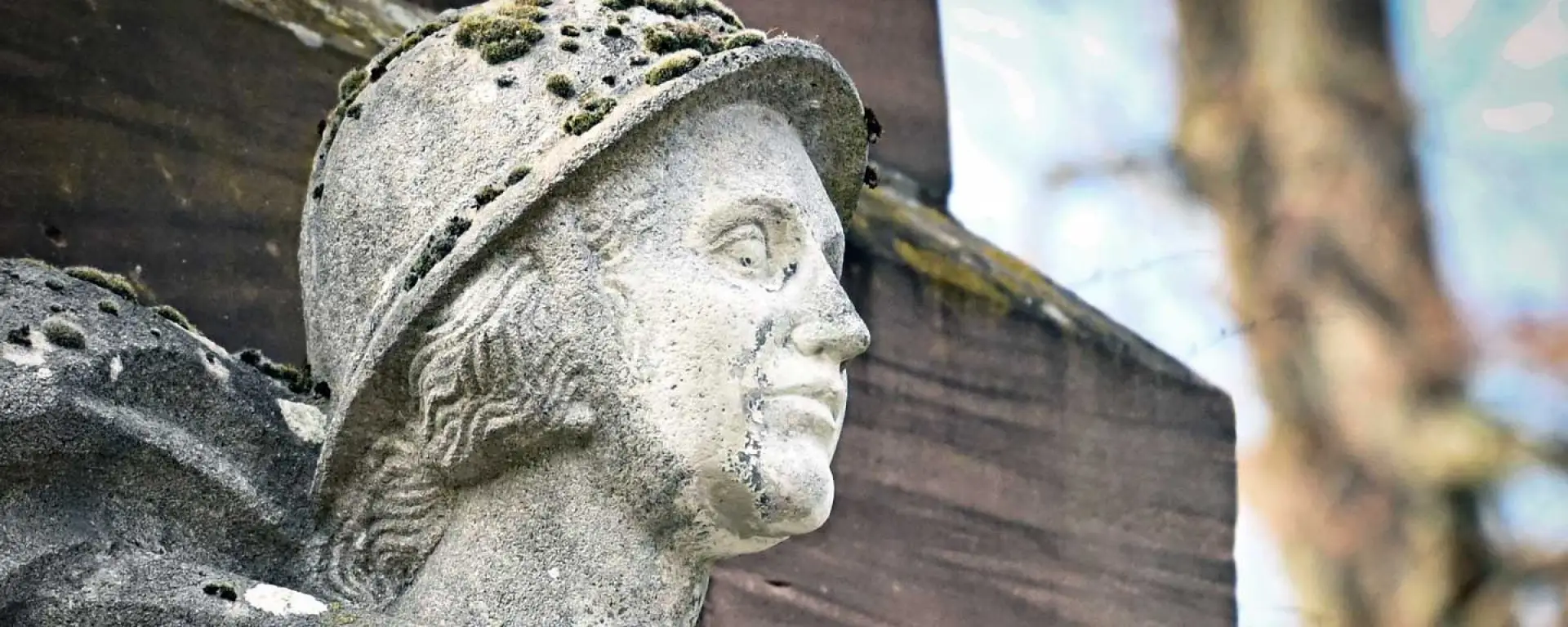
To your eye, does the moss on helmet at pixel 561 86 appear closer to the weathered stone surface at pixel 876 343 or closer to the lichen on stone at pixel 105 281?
the lichen on stone at pixel 105 281

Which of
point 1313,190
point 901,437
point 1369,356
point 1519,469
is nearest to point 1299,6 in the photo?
point 1313,190

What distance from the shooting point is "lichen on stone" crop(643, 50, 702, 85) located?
2.78 m

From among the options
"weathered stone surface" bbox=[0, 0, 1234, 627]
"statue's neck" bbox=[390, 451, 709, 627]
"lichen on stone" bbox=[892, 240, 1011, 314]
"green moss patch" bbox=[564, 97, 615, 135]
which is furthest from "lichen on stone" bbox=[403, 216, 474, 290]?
"lichen on stone" bbox=[892, 240, 1011, 314]

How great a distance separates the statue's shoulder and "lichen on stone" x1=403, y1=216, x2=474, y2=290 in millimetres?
337

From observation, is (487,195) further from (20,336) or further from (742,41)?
(20,336)

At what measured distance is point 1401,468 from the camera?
679cm

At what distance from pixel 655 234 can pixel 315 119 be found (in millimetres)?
1263

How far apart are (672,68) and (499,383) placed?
1.48 ft

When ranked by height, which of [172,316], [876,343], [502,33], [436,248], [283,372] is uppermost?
[502,33]

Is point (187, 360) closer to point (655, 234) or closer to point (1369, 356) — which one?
point (655, 234)

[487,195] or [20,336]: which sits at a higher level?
[487,195]

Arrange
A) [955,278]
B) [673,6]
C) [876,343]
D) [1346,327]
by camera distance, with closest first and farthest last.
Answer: [673,6] → [876,343] → [955,278] → [1346,327]

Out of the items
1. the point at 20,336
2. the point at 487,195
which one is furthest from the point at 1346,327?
the point at 20,336

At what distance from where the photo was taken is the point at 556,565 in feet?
8.95
